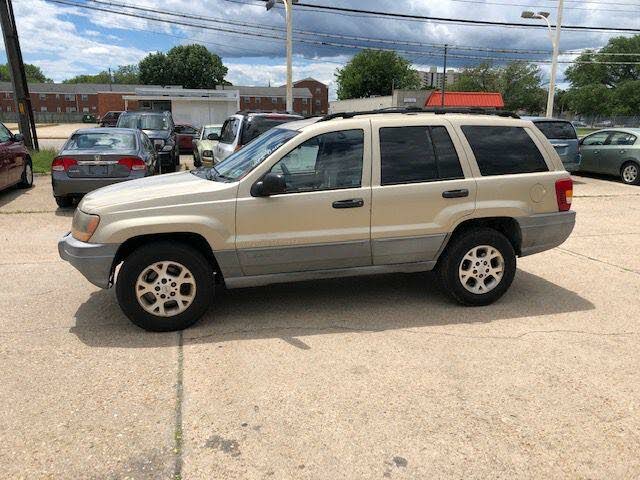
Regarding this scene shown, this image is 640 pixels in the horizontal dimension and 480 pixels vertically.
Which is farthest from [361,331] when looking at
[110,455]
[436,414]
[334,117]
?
[110,455]

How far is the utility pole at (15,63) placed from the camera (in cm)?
1647

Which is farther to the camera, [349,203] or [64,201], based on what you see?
[64,201]

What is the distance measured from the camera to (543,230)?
16.6 ft

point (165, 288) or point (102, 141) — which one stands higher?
point (102, 141)

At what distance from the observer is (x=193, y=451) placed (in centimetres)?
286

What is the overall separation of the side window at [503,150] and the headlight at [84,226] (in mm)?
3274

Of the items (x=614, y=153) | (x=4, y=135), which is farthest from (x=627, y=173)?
(x=4, y=135)

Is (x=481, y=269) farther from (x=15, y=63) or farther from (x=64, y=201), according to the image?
(x=15, y=63)

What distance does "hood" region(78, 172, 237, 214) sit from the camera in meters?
4.21

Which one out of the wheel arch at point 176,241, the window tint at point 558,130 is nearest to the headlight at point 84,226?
the wheel arch at point 176,241

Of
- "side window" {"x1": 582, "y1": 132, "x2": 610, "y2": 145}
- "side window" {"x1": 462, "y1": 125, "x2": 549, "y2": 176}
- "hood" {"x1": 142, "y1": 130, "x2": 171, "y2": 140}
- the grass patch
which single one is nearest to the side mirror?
"side window" {"x1": 462, "y1": 125, "x2": 549, "y2": 176}

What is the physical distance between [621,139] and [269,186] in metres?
13.6

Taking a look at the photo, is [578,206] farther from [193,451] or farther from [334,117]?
[193,451]

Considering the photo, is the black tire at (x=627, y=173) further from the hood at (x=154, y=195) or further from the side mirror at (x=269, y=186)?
the hood at (x=154, y=195)
